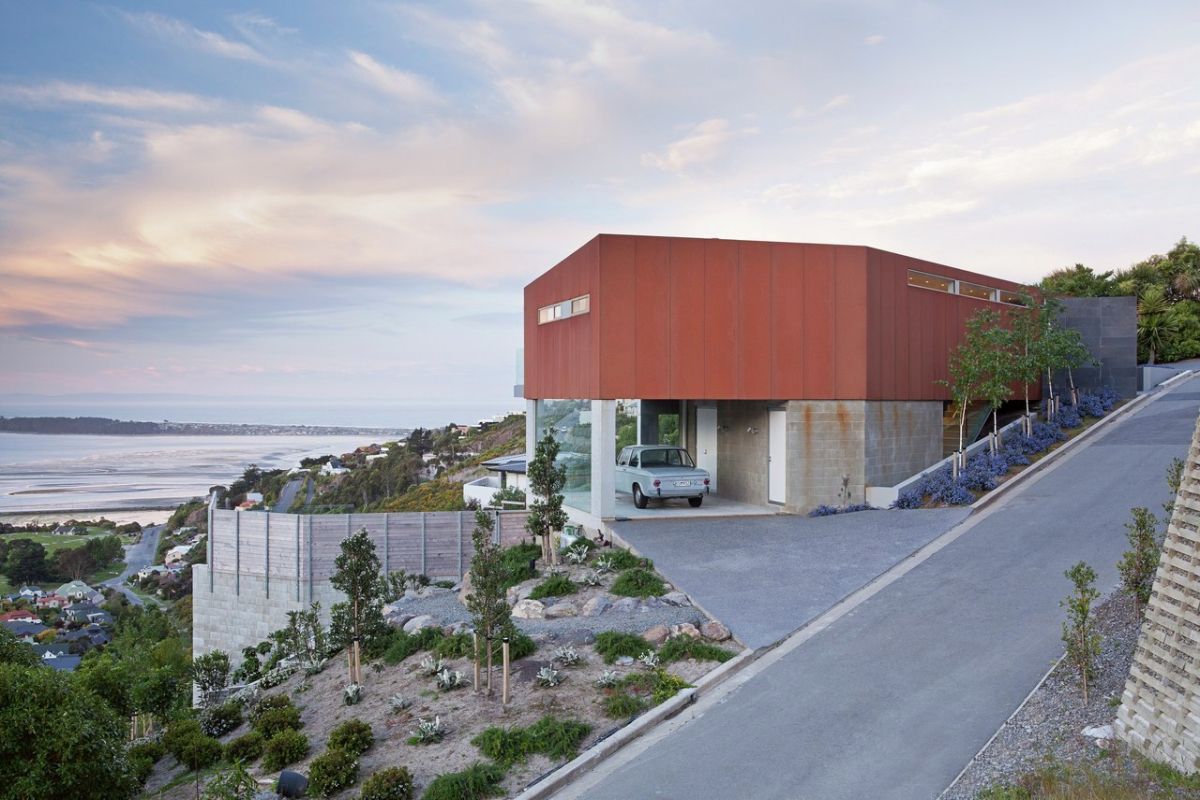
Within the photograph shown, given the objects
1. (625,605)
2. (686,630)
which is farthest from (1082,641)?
(625,605)

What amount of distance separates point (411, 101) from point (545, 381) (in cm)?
849

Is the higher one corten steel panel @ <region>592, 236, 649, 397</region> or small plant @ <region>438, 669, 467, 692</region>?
corten steel panel @ <region>592, 236, 649, 397</region>

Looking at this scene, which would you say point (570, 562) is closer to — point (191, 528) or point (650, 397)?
point (650, 397)

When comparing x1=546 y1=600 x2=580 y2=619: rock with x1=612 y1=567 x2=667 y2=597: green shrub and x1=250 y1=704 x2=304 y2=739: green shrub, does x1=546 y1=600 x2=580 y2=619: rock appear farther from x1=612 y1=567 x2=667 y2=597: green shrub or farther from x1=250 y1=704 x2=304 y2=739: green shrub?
x1=250 y1=704 x2=304 y2=739: green shrub

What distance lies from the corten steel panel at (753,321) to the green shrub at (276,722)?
12.0 m

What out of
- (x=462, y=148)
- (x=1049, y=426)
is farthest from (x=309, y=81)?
(x=1049, y=426)

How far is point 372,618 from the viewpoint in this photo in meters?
11.0

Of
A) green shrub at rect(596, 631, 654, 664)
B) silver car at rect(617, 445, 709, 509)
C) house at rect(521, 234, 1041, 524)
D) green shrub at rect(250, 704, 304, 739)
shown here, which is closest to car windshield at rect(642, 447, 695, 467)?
silver car at rect(617, 445, 709, 509)

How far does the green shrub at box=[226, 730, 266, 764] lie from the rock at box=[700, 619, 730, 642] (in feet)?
19.3

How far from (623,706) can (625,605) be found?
3715 millimetres

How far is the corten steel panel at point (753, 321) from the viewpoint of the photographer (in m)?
→ 18.1

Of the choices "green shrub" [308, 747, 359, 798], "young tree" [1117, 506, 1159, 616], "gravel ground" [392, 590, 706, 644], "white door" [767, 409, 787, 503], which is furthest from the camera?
"white door" [767, 409, 787, 503]

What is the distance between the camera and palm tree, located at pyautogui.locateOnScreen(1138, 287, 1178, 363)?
37125 mm

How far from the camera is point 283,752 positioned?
8586mm
